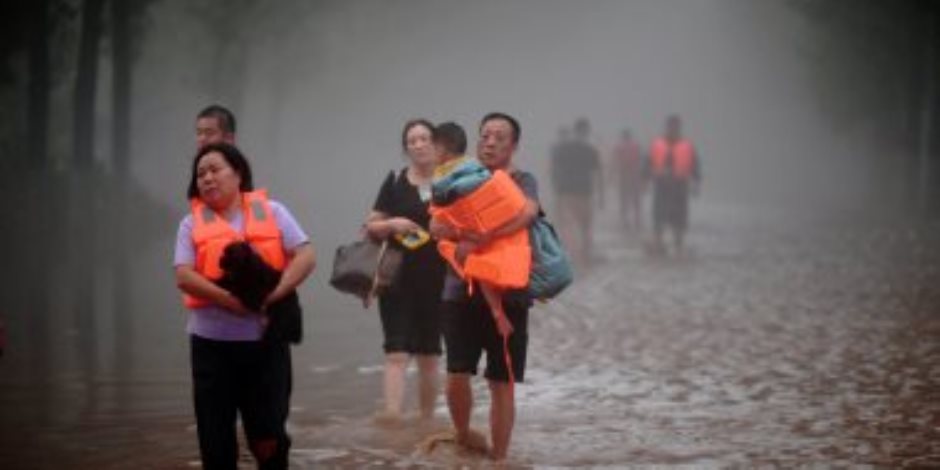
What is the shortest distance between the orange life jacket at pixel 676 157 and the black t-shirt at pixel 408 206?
15.7 m

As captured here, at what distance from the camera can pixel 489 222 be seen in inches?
339

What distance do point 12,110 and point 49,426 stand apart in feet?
77.0

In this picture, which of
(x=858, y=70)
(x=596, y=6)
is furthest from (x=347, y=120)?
(x=596, y=6)

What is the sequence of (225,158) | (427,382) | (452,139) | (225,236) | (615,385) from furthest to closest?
(615,385) < (427,382) < (452,139) < (225,158) < (225,236)

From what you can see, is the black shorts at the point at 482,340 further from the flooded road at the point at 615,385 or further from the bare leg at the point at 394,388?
the bare leg at the point at 394,388

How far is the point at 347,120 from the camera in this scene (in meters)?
88.6

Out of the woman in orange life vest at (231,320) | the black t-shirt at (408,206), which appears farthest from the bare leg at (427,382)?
the woman in orange life vest at (231,320)

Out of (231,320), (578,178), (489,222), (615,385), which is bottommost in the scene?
(615,385)

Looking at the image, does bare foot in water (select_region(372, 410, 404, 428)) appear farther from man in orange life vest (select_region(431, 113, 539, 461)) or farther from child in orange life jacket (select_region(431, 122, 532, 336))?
child in orange life jacket (select_region(431, 122, 532, 336))

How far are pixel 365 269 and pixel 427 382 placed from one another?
105cm

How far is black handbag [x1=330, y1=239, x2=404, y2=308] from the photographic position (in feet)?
31.8

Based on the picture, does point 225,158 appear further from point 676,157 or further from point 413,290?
point 676,157

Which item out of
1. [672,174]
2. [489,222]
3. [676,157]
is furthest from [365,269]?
[672,174]

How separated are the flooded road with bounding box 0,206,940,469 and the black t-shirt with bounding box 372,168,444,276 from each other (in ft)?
3.12
